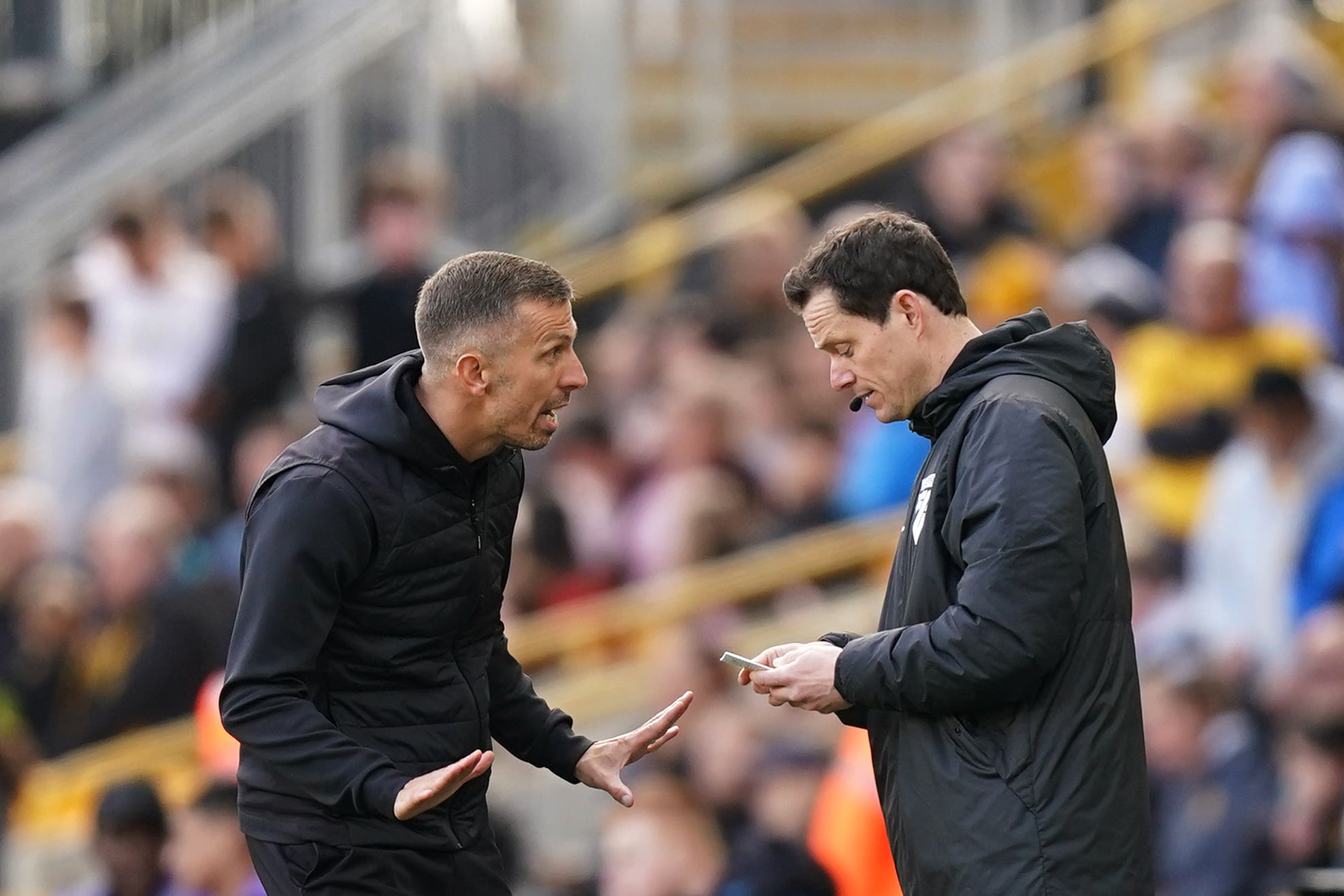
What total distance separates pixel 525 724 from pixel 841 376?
958mm

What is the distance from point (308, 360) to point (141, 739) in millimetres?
2449

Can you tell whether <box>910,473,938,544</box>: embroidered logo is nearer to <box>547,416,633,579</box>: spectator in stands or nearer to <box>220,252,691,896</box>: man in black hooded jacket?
<box>220,252,691,896</box>: man in black hooded jacket

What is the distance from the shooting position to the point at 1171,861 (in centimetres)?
645

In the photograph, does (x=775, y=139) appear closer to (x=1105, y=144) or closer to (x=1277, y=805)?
(x=1105, y=144)

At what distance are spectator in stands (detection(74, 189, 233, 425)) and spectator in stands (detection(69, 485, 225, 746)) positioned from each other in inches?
25.7

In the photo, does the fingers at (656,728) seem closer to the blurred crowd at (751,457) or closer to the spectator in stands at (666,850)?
the blurred crowd at (751,457)

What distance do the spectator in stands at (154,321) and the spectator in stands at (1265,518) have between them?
4773 mm

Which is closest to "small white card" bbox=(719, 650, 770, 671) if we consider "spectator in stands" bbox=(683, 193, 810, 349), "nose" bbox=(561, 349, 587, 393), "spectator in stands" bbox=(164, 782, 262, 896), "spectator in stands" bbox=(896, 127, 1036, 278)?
"nose" bbox=(561, 349, 587, 393)

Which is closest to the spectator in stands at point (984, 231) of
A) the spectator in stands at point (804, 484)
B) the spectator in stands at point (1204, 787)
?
the spectator in stands at point (804, 484)

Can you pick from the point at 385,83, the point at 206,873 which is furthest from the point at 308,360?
the point at 206,873

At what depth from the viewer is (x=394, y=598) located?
3.78m

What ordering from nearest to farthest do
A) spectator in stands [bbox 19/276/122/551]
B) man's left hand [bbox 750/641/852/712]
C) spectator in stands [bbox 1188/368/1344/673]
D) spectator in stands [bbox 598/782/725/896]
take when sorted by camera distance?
man's left hand [bbox 750/641/852/712] → spectator in stands [bbox 598/782/725/896] → spectator in stands [bbox 1188/368/1344/673] → spectator in stands [bbox 19/276/122/551]

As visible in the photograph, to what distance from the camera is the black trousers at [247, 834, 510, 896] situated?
146 inches

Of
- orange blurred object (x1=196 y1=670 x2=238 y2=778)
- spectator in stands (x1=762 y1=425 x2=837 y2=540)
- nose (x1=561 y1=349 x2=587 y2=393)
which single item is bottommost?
orange blurred object (x1=196 y1=670 x2=238 y2=778)
